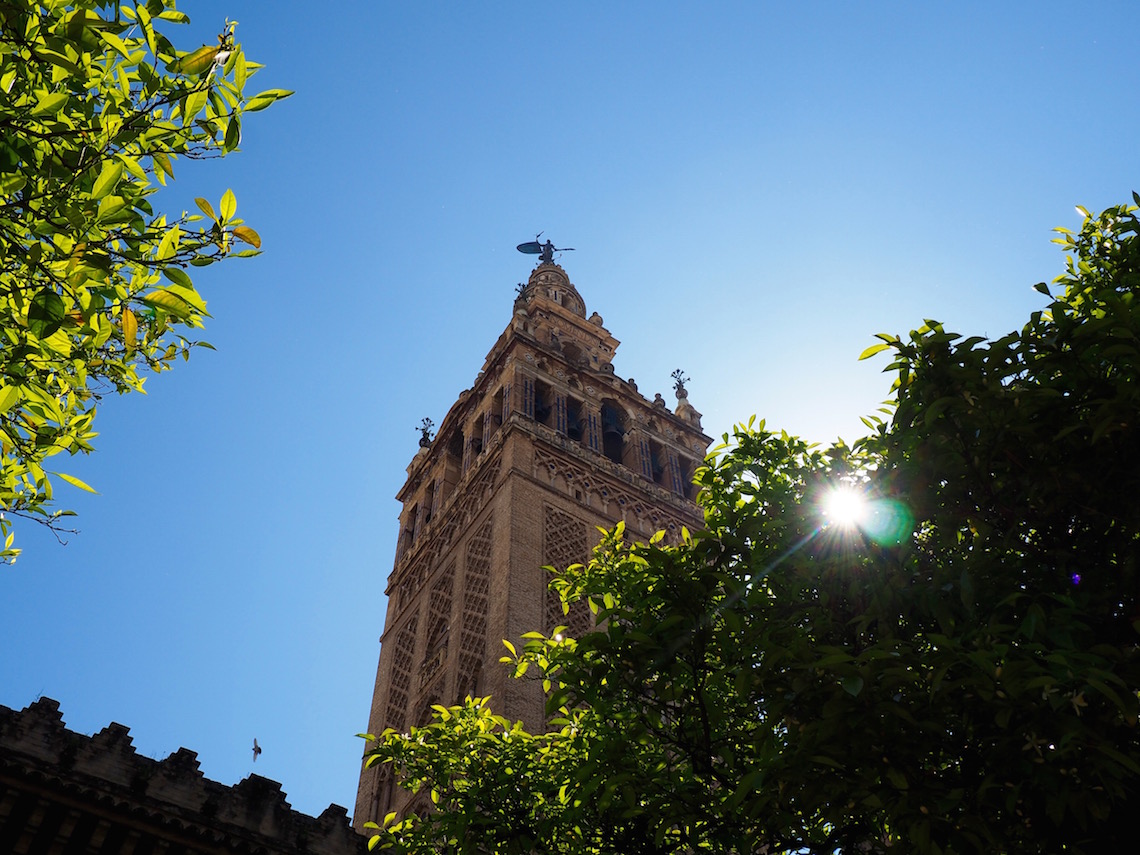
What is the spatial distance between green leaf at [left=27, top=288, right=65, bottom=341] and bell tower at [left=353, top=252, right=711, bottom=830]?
51.4 ft

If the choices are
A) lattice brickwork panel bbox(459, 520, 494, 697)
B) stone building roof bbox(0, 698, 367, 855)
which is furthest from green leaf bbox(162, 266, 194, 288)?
lattice brickwork panel bbox(459, 520, 494, 697)

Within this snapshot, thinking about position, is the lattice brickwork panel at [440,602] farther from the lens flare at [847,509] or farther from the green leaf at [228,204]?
the green leaf at [228,204]

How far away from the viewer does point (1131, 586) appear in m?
6.19

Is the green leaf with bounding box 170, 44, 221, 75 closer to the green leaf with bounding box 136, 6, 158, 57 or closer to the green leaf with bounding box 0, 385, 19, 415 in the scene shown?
the green leaf with bounding box 136, 6, 158, 57

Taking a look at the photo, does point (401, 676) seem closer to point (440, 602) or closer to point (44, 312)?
point (440, 602)

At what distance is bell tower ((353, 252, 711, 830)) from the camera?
74.4 feet

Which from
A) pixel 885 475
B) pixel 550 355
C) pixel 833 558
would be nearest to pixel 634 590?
pixel 833 558

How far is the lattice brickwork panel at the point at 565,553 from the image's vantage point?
2286cm

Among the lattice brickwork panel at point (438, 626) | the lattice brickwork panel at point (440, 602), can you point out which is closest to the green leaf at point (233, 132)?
the lattice brickwork panel at point (438, 626)

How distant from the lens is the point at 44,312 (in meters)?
4.93

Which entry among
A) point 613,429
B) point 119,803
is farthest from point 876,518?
point 613,429

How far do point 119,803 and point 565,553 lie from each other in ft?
46.1

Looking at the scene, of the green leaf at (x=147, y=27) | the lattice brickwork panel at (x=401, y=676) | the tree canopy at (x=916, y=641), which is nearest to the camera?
the green leaf at (x=147, y=27)

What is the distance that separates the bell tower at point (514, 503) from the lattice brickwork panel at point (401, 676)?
0.19 feet
